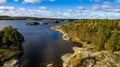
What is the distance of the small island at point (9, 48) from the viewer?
3761 inches

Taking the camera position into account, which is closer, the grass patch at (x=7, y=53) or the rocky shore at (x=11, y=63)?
the rocky shore at (x=11, y=63)

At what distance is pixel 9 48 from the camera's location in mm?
116250

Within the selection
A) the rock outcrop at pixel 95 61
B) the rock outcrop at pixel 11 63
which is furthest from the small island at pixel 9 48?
the rock outcrop at pixel 95 61

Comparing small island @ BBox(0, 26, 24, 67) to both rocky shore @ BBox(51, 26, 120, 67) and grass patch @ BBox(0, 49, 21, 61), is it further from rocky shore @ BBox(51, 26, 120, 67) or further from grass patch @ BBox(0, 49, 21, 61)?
rocky shore @ BBox(51, 26, 120, 67)

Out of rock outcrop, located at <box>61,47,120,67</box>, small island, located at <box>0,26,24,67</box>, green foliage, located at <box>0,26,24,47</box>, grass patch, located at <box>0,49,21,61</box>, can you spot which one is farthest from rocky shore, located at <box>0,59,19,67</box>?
green foliage, located at <box>0,26,24,47</box>

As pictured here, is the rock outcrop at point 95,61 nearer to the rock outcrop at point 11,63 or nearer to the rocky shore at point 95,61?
the rocky shore at point 95,61

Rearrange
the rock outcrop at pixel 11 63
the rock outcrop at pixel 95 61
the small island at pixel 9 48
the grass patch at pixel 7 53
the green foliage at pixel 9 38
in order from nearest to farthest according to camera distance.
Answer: the rock outcrop at pixel 95 61, the rock outcrop at pixel 11 63, the small island at pixel 9 48, the grass patch at pixel 7 53, the green foliage at pixel 9 38

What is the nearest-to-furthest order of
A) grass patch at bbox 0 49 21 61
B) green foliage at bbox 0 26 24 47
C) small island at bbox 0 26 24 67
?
1. small island at bbox 0 26 24 67
2. grass patch at bbox 0 49 21 61
3. green foliage at bbox 0 26 24 47

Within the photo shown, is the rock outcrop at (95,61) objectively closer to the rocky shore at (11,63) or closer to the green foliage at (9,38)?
the rocky shore at (11,63)

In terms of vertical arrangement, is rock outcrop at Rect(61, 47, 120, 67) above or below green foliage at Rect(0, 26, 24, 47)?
below

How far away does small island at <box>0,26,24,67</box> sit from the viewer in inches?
3761

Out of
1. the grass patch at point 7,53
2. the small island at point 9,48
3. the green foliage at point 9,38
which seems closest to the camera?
the small island at point 9,48

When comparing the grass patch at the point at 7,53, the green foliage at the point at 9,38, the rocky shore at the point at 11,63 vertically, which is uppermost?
the green foliage at the point at 9,38

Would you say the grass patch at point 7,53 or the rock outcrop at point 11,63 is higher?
the grass patch at point 7,53
